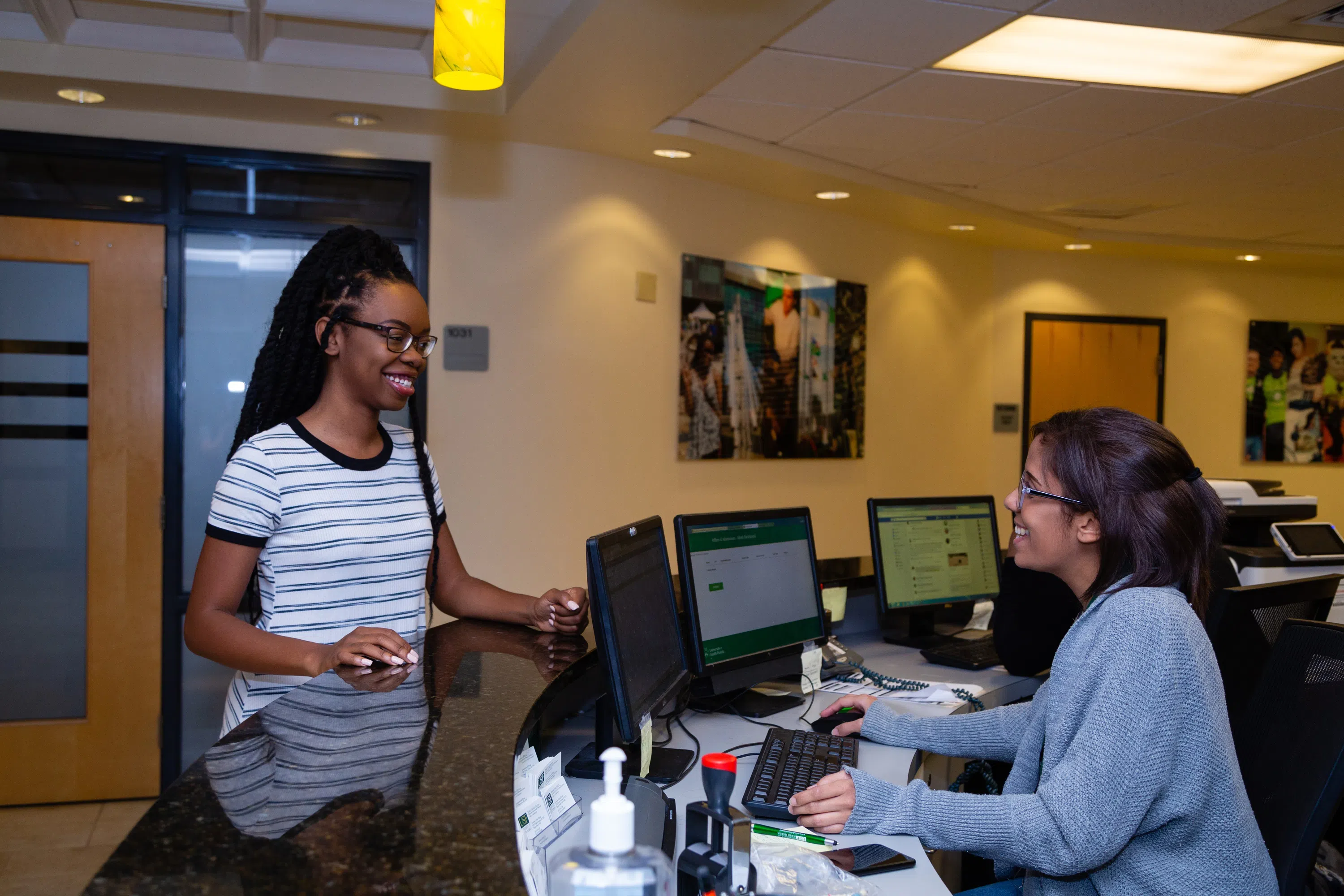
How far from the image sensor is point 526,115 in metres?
3.91

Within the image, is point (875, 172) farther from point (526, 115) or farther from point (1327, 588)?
point (1327, 588)

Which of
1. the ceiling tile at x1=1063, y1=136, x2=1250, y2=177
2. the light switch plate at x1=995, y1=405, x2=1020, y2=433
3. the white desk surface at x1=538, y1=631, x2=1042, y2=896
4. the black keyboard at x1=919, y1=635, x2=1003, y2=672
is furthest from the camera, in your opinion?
the light switch plate at x1=995, y1=405, x2=1020, y2=433

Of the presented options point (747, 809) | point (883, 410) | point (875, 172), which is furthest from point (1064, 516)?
point (883, 410)

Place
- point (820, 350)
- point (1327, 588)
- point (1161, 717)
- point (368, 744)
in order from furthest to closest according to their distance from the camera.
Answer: point (820, 350), point (1327, 588), point (1161, 717), point (368, 744)

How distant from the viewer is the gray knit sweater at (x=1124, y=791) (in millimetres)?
1383

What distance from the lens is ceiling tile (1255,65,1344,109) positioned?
3422 millimetres

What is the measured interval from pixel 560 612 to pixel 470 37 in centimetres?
105

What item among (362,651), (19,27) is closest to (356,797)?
(362,651)

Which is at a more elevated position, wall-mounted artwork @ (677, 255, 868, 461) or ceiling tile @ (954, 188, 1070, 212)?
ceiling tile @ (954, 188, 1070, 212)

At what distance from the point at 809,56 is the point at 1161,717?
2608mm

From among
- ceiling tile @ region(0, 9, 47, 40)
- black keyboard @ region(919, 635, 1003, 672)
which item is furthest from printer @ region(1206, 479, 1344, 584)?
ceiling tile @ region(0, 9, 47, 40)

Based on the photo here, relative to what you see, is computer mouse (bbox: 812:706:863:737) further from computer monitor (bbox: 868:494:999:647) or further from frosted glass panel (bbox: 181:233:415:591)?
frosted glass panel (bbox: 181:233:415:591)

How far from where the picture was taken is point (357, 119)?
3969 millimetres

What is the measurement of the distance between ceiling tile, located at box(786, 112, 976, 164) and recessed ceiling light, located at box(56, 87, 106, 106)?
2.71m
